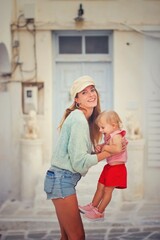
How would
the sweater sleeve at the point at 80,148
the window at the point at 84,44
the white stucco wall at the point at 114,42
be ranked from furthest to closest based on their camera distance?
the window at the point at 84,44 → the white stucco wall at the point at 114,42 → the sweater sleeve at the point at 80,148

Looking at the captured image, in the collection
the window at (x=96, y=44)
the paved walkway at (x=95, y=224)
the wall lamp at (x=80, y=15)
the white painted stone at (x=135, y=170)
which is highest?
the wall lamp at (x=80, y=15)

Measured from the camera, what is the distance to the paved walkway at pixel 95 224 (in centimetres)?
389

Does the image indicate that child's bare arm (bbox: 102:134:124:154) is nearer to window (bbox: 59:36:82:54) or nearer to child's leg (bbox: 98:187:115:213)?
child's leg (bbox: 98:187:115:213)

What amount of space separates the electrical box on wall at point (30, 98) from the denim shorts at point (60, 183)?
311 cm

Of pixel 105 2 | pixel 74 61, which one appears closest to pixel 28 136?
pixel 74 61

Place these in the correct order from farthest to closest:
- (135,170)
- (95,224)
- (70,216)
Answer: (135,170) < (95,224) < (70,216)

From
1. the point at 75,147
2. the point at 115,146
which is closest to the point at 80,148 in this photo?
the point at 75,147

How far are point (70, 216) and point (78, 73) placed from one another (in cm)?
323

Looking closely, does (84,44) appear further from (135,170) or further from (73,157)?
(73,157)

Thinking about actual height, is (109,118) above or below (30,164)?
above

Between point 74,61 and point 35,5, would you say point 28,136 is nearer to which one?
point 74,61

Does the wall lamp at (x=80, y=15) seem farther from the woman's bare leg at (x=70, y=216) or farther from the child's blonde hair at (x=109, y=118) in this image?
the woman's bare leg at (x=70, y=216)

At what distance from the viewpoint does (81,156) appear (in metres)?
2.02

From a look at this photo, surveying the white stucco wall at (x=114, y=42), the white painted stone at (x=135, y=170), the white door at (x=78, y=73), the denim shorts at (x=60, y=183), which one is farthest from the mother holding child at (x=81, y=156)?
the white door at (x=78, y=73)
